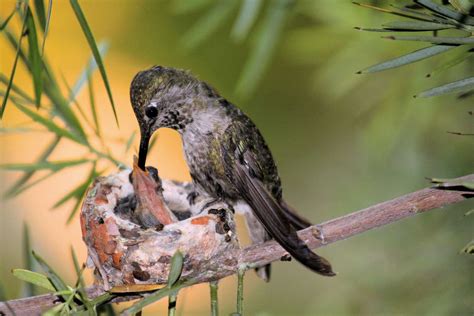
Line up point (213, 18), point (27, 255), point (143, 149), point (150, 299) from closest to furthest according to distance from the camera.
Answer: point (150, 299) < point (27, 255) < point (213, 18) < point (143, 149)

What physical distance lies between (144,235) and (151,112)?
1.03 ft

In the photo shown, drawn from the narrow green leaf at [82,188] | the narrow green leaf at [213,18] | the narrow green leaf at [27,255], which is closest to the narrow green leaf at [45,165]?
the narrow green leaf at [82,188]

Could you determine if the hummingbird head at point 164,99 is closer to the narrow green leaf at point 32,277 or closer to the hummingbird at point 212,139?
the hummingbird at point 212,139

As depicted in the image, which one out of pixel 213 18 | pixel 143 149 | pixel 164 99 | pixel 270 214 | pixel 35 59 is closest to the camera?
pixel 35 59

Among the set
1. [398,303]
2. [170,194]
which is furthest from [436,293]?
[170,194]

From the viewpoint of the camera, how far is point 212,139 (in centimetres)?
193

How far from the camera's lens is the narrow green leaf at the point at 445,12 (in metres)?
0.93

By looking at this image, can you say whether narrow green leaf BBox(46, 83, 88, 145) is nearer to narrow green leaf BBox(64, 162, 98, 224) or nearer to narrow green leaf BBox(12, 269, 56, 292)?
narrow green leaf BBox(64, 162, 98, 224)

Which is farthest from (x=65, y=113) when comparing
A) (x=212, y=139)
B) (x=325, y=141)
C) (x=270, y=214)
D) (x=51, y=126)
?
(x=325, y=141)

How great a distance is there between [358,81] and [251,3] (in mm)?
624

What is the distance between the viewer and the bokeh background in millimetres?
1523

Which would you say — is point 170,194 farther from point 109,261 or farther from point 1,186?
point 1,186

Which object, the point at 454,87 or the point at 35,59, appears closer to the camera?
the point at 454,87

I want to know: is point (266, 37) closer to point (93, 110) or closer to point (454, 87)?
point (93, 110)
